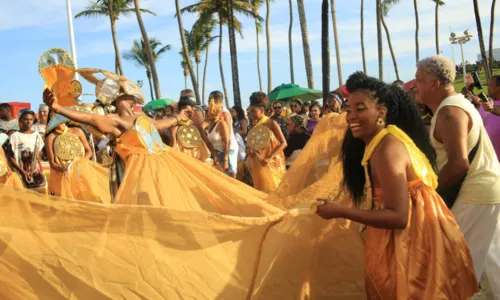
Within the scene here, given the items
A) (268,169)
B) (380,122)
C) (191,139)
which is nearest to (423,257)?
(380,122)

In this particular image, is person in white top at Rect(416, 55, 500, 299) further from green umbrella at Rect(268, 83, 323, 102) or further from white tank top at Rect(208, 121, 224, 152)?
green umbrella at Rect(268, 83, 323, 102)

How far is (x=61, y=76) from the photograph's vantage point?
20.2 ft

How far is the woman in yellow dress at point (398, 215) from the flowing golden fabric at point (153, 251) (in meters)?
0.48

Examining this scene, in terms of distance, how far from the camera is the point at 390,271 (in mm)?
2975

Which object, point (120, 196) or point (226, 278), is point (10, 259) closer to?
point (226, 278)

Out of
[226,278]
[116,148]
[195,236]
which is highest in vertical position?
[116,148]

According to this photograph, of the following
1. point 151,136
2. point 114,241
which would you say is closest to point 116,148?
point 151,136

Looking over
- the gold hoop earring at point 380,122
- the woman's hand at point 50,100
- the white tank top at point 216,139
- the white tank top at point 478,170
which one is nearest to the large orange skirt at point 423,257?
the gold hoop earring at point 380,122

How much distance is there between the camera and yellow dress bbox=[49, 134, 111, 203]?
8086 mm

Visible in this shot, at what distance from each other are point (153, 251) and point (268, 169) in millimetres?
5634

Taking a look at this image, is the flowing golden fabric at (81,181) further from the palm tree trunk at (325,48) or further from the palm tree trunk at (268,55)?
the palm tree trunk at (268,55)

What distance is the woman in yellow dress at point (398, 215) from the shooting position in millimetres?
2857

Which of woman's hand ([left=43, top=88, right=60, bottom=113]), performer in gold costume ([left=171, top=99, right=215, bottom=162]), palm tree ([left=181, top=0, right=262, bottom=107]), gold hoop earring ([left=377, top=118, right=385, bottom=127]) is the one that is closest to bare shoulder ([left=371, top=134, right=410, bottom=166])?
gold hoop earring ([left=377, top=118, right=385, bottom=127])

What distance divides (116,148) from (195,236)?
291 cm
